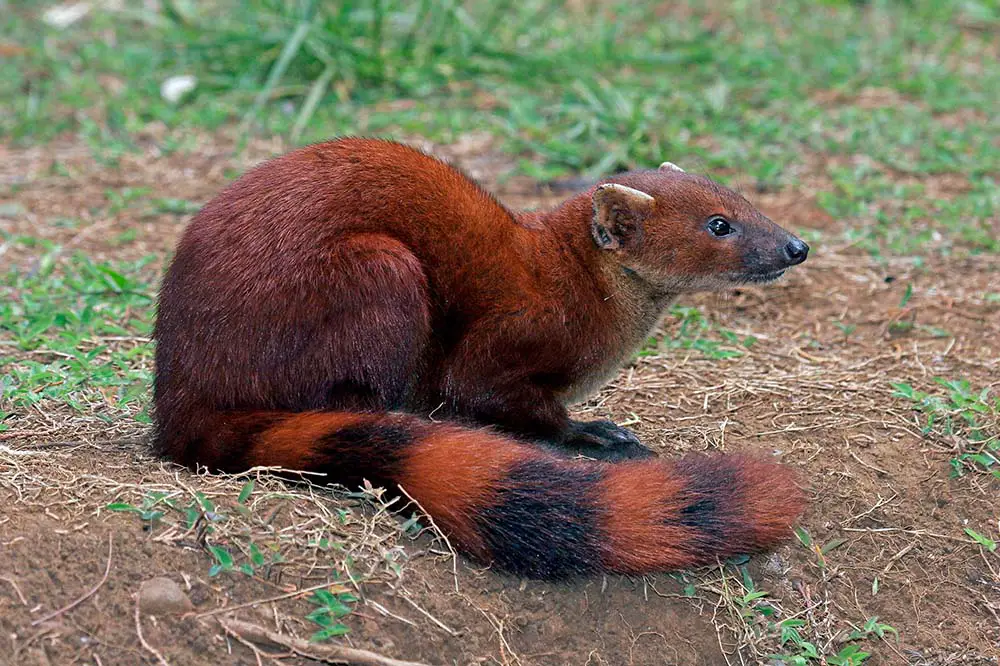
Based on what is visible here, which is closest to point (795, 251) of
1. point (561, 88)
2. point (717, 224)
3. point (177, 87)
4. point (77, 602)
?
point (717, 224)

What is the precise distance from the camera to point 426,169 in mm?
4371

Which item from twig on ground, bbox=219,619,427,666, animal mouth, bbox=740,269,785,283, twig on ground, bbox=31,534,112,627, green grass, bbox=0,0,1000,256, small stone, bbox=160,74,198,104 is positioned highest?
animal mouth, bbox=740,269,785,283

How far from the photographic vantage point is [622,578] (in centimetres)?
381

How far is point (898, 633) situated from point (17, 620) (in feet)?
8.82

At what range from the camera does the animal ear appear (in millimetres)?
4531

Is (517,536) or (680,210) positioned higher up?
(680,210)

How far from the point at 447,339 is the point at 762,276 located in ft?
4.05

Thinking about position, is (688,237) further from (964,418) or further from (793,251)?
(964,418)

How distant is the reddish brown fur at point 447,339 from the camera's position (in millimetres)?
3746

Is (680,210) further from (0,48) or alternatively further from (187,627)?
(0,48)

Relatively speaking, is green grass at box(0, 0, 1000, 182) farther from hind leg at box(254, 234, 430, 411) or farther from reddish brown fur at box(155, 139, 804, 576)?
hind leg at box(254, 234, 430, 411)

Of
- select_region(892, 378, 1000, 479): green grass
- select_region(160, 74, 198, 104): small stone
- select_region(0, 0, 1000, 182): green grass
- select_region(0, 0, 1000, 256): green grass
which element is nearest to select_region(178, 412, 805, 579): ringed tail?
select_region(892, 378, 1000, 479): green grass

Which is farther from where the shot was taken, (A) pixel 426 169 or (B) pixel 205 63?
(B) pixel 205 63

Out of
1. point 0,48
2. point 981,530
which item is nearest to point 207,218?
point 981,530
